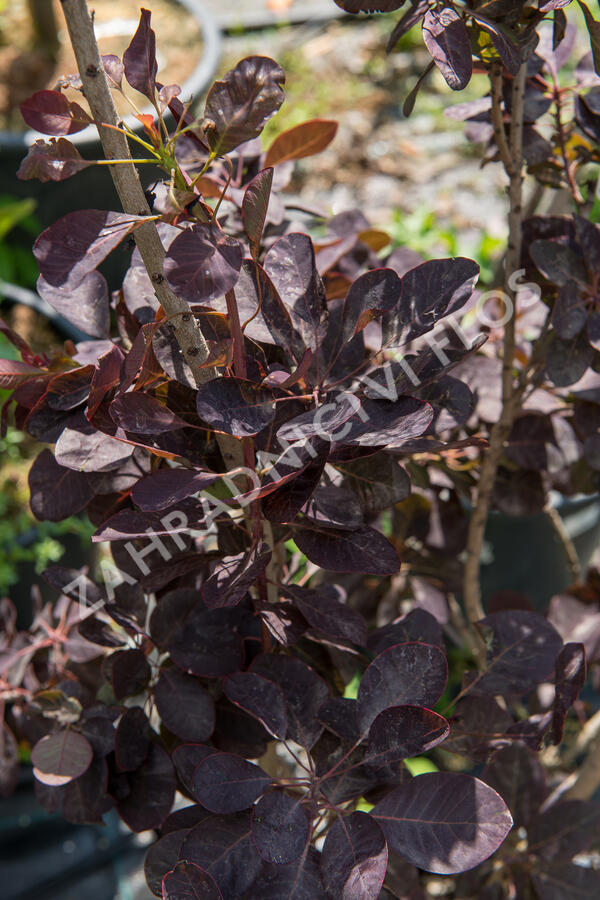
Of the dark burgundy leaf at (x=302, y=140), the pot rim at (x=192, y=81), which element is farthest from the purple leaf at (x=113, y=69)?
the pot rim at (x=192, y=81)

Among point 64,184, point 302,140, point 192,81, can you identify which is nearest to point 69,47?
point 192,81

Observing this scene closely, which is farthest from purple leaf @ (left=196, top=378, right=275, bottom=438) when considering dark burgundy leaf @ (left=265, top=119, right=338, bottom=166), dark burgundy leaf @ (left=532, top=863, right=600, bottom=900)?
dark burgundy leaf @ (left=532, top=863, right=600, bottom=900)

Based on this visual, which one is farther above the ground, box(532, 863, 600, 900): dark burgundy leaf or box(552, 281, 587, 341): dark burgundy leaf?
box(552, 281, 587, 341): dark burgundy leaf

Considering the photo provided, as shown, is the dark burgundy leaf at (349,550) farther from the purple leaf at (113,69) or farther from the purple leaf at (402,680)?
the purple leaf at (113,69)

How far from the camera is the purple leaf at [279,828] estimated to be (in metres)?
0.59

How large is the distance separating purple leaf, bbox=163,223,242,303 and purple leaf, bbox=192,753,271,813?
35cm

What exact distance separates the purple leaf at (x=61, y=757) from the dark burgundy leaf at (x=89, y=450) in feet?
0.89

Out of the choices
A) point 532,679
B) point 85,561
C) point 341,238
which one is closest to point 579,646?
point 532,679

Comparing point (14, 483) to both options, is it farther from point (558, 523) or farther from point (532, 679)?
point (532, 679)

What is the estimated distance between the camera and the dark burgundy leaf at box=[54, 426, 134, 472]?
2.10ft

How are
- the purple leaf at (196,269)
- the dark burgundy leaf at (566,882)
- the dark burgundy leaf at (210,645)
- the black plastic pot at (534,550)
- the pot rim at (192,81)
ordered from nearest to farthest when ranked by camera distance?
1. the purple leaf at (196,269)
2. the dark burgundy leaf at (210,645)
3. the dark burgundy leaf at (566,882)
4. the black plastic pot at (534,550)
5. the pot rim at (192,81)

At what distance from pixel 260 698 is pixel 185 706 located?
0.40ft

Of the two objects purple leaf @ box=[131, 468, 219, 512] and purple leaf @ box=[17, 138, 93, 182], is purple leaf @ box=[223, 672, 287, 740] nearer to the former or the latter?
purple leaf @ box=[131, 468, 219, 512]

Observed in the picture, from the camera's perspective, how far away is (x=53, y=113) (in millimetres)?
555
